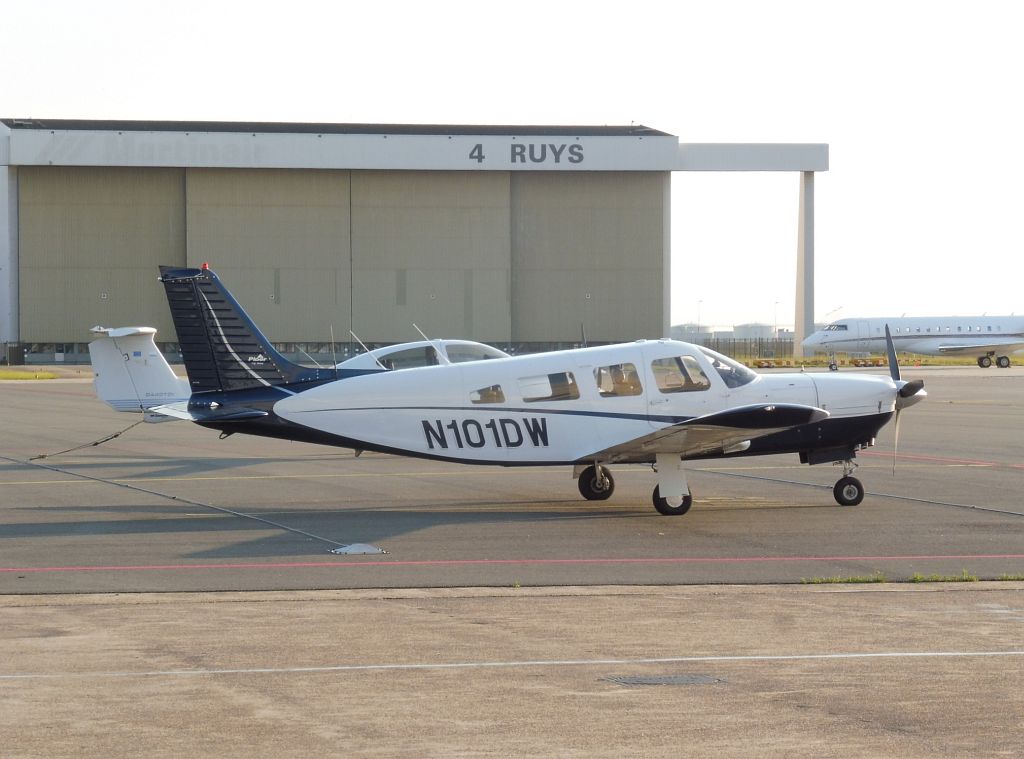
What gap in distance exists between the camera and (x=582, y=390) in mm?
15133

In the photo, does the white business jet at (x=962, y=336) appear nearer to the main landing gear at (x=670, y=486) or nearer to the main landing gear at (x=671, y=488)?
the main landing gear at (x=670, y=486)

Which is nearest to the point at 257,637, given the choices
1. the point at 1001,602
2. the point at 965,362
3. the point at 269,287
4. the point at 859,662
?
the point at 859,662

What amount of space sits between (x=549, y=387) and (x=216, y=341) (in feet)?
13.0

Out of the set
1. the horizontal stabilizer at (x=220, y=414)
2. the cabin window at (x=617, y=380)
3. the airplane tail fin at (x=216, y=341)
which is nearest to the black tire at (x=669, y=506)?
the cabin window at (x=617, y=380)

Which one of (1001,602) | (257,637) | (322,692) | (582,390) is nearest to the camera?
(322,692)

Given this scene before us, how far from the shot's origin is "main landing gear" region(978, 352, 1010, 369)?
77.3 metres

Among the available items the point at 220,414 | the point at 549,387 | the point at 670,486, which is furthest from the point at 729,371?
the point at 220,414

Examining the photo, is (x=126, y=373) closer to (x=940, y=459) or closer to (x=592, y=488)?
(x=592, y=488)

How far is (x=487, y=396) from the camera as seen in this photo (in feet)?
49.2

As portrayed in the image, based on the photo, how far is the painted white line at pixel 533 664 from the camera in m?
7.54

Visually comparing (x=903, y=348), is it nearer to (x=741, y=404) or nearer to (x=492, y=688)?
(x=741, y=404)

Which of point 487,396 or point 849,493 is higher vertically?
point 487,396

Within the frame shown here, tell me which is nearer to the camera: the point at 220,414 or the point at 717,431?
the point at 717,431

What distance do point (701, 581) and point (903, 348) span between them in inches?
2825
